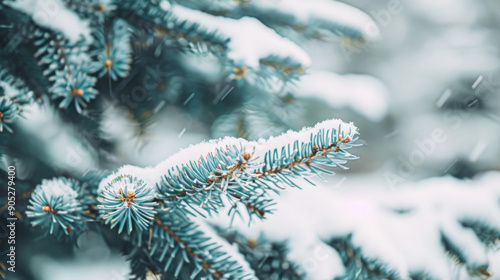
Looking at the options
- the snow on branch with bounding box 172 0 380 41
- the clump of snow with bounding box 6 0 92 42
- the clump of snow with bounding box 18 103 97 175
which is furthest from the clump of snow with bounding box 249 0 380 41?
the clump of snow with bounding box 18 103 97 175

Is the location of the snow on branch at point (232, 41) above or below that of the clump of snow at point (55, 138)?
above

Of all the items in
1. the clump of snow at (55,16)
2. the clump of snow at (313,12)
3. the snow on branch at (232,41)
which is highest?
the clump of snow at (313,12)

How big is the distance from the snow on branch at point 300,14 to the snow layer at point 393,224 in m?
0.34

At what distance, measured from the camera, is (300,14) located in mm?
801

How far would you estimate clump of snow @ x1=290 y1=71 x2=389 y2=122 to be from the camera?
0.99 m

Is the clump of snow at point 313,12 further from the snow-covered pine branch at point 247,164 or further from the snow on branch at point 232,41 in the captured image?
the snow-covered pine branch at point 247,164

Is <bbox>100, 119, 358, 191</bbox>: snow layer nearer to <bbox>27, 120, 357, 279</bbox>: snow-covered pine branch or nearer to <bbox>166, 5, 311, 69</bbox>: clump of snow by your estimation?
<bbox>27, 120, 357, 279</bbox>: snow-covered pine branch

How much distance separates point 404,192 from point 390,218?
240mm

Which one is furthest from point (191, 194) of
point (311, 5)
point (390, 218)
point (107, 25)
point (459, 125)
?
point (459, 125)

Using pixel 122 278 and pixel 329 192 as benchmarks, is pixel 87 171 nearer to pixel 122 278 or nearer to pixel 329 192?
pixel 122 278

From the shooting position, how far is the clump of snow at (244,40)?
0.69m

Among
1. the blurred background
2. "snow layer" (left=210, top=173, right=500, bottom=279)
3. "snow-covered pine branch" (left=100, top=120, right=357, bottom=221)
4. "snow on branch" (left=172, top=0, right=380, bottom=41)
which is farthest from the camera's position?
the blurred background

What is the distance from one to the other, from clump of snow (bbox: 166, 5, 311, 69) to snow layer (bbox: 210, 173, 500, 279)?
28cm

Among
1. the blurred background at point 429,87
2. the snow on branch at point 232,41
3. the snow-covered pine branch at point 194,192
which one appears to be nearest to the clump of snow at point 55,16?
the snow on branch at point 232,41
